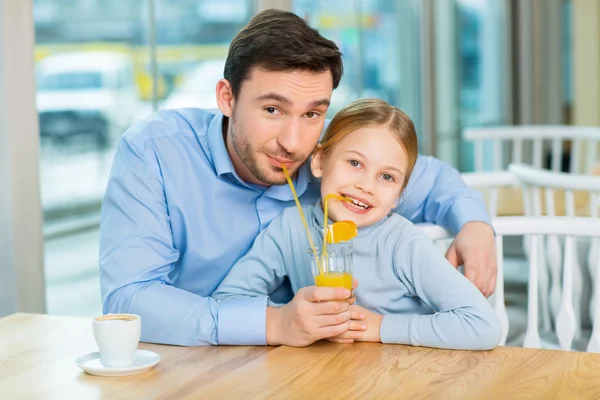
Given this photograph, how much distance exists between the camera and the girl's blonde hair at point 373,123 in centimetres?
151

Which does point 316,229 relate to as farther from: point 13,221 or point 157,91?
point 157,91

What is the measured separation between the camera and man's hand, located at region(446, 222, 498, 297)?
1.53 metres

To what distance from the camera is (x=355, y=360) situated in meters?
1.25

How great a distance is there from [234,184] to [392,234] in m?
0.36

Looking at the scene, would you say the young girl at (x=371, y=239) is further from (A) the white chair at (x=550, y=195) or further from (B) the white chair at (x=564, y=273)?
(A) the white chair at (x=550, y=195)

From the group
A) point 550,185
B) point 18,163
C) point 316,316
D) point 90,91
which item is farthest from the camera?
point 90,91

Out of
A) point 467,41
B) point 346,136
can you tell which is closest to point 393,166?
point 346,136

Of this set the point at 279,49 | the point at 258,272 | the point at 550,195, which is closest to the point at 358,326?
the point at 258,272

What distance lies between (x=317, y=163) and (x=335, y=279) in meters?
0.35

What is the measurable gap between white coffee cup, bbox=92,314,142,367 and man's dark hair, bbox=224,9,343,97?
0.54 m

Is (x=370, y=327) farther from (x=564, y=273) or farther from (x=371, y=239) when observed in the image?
(x=564, y=273)

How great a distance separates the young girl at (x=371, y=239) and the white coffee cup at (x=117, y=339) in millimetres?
326

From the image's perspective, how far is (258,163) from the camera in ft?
5.09

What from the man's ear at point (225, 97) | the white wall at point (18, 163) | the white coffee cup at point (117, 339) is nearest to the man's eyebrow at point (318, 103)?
the man's ear at point (225, 97)
